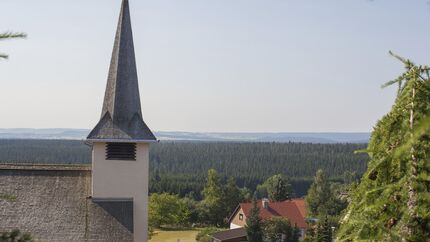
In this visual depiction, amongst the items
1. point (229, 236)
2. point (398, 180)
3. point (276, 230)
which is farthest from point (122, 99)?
point (229, 236)

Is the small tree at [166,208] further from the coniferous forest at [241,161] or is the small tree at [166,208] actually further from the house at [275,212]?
the coniferous forest at [241,161]

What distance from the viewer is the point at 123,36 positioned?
17.8 m

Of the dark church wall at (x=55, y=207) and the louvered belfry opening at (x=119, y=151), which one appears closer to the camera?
the dark church wall at (x=55, y=207)

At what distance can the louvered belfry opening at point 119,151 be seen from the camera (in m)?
16.8

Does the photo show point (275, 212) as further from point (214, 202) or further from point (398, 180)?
point (398, 180)

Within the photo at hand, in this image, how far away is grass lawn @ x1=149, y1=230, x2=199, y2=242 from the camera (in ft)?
149

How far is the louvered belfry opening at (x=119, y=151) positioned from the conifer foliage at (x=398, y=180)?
13700 mm

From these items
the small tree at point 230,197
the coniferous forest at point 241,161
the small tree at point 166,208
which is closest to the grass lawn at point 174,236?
the small tree at point 166,208

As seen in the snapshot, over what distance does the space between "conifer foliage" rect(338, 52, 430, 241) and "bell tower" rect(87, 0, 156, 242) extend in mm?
13592

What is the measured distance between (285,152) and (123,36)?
134660mm

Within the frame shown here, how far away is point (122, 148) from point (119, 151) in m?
0.13

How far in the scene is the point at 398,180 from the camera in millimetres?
3211

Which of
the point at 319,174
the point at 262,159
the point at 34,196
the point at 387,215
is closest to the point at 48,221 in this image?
the point at 34,196

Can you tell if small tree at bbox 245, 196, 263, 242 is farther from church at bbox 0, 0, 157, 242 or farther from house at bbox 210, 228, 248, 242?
church at bbox 0, 0, 157, 242
